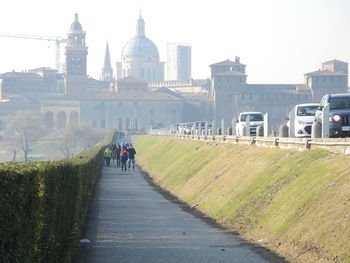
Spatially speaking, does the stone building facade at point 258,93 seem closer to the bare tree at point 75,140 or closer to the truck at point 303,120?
the bare tree at point 75,140

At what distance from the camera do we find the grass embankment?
36.2 feet

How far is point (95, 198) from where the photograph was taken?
24.5 meters

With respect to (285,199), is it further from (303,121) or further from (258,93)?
(258,93)

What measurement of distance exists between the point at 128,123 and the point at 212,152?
5000 inches

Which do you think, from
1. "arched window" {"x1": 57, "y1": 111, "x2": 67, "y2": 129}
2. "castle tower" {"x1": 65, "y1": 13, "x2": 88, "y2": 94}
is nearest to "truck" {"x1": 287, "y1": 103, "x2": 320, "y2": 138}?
"arched window" {"x1": 57, "y1": 111, "x2": 67, "y2": 129}

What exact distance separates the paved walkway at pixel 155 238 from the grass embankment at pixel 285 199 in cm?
42

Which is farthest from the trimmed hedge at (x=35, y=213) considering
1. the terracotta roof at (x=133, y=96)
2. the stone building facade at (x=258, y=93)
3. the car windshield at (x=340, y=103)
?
the terracotta roof at (x=133, y=96)

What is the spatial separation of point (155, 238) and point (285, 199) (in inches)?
82.2

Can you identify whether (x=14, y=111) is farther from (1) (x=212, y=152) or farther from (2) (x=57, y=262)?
(2) (x=57, y=262)

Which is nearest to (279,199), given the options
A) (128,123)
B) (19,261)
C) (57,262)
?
(57,262)

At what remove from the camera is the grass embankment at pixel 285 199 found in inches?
435

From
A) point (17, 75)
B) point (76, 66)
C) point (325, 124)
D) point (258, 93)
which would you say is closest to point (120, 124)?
point (258, 93)

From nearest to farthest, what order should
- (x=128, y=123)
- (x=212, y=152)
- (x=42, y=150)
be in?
(x=212, y=152), (x=42, y=150), (x=128, y=123)

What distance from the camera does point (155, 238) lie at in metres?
14.1
